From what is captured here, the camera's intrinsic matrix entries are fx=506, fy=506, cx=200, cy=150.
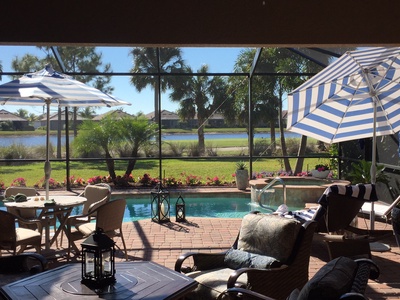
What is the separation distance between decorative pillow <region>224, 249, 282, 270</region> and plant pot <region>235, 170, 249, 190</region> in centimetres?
829

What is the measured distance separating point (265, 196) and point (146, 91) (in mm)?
11015

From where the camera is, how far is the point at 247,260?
13.6ft

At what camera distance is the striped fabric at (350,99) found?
6707 mm

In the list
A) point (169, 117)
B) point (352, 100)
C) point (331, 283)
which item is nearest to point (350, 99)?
point (352, 100)

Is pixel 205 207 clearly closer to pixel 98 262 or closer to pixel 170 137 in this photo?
pixel 170 137

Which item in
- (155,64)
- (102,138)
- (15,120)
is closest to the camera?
(102,138)

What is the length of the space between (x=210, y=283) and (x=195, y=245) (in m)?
3.12

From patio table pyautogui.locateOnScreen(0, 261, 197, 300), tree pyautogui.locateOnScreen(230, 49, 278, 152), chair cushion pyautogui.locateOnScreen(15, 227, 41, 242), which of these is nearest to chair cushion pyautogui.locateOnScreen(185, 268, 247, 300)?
patio table pyautogui.locateOnScreen(0, 261, 197, 300)

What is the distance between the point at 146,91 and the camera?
20.4 meters

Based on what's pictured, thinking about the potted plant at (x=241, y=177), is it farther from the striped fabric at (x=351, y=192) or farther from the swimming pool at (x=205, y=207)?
the striped fabric at (x=351, y=192)

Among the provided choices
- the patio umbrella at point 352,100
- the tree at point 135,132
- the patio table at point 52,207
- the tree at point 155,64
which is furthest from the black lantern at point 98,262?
the tree at point 155,64

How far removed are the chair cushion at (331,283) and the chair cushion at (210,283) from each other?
126 cm
